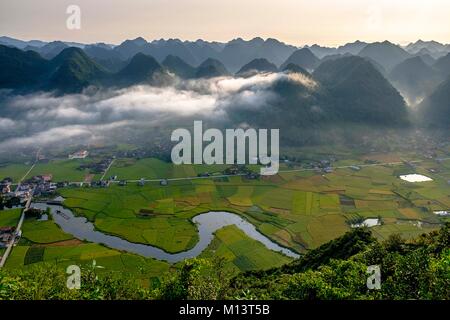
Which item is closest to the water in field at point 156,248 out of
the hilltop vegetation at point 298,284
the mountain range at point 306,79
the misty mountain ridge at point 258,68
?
the hilltop vegetation at point 298,284

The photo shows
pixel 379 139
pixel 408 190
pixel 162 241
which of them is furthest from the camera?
pixel 379 139

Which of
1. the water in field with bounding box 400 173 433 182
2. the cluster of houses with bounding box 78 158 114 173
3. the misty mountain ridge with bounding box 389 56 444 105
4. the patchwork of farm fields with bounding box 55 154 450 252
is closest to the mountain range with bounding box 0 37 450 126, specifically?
the misty mountain ridge with bounding box 389 56 444 105

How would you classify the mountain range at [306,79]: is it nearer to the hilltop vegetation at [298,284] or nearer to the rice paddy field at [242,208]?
the rice paddy field at [242,208]

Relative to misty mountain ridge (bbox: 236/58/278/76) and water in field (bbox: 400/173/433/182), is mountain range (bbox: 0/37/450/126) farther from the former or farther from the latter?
water in field (bbox: 400/173/433/182)

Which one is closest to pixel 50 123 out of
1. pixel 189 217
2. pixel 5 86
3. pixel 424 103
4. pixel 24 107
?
pixel 24 107

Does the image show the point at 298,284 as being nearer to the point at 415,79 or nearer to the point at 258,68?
the point at 258,68

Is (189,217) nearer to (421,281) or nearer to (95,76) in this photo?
(421,281)
